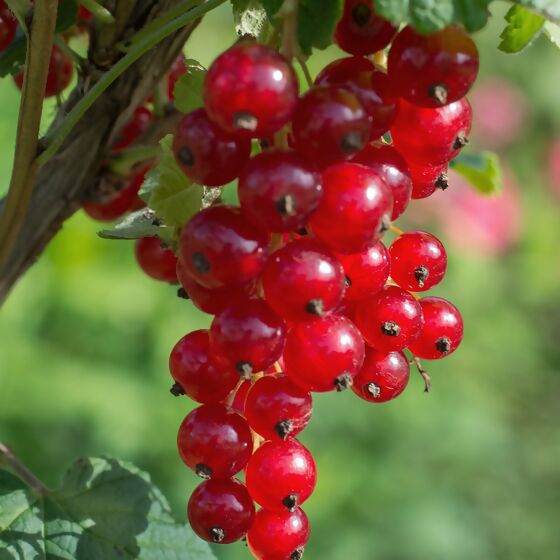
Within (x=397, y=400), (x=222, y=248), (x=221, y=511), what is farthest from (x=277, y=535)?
(x=397, y=400)

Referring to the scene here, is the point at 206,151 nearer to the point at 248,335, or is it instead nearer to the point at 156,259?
the point at 248,335

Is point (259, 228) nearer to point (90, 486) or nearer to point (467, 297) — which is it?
point (90, 486)

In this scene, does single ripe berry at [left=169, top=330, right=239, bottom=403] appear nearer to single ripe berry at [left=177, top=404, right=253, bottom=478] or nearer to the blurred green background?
single ripe berry at [left=177, top=404, right=253, bottom=478]

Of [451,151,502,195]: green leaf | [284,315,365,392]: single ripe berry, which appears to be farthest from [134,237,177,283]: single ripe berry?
[451,151,502,195]: green leaf

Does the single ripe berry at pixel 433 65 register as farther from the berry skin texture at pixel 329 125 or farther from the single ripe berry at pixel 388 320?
the single ripe berry at pixel 388 320

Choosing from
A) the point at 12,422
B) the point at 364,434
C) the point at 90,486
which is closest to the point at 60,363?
the point at 12,422
